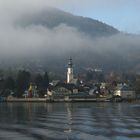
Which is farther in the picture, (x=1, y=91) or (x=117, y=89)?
(x=117, y=89)

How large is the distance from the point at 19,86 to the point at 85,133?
418 feet

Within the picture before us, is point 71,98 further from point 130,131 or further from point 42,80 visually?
point 130,131

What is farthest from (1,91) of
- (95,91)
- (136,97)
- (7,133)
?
(7,133)

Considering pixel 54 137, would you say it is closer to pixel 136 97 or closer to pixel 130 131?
pixel 130 131

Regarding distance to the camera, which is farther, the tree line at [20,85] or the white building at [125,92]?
the white building at [125,92]

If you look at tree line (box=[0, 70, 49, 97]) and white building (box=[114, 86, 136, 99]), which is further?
white building (box=[114, 86, 136, 99])

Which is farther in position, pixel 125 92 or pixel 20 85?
pixel 125 92

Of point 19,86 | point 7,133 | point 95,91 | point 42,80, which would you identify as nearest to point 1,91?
point 19,86

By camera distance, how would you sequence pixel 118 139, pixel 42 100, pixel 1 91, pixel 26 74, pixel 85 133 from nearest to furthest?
1. pixel 118 139
2. pixel 85 133
3. pixel 42 100
4. pixel 1 91
5. pixel 26 74

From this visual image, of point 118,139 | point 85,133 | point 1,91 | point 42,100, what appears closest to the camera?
point 118,139

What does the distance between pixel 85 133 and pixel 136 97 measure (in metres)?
134

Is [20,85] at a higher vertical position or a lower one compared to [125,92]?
higher

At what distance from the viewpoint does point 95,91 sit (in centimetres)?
17450

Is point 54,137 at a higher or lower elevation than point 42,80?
lower
